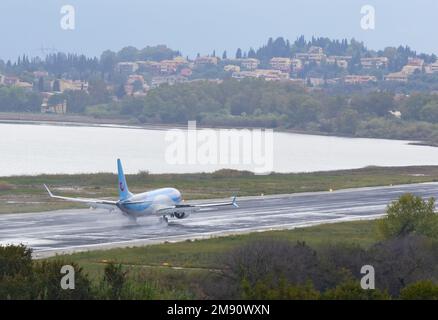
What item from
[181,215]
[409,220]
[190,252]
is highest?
[409,220]

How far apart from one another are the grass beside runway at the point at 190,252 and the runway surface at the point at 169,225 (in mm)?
2242

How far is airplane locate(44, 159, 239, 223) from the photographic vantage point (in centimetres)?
6738

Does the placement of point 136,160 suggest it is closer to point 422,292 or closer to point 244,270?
point 244,270

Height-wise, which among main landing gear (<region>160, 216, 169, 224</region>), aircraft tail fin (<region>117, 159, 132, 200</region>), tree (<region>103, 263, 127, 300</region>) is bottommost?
main landing gear (<region>160, 216, 169, 224</region>)

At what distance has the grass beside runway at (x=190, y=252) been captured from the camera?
49562mm

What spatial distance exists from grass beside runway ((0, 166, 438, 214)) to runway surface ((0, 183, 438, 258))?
4985 millimetres

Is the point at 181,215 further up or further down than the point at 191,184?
further up

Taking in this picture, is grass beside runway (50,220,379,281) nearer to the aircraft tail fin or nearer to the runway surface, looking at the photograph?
the runway surface

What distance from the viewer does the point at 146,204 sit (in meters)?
68.8

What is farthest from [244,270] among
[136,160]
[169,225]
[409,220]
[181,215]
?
[136,160]

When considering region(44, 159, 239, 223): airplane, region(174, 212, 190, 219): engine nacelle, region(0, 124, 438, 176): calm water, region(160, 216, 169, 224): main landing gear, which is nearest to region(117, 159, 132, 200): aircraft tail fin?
region(44, 159, 239, 223): airplane

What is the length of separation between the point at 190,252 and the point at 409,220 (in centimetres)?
1273
